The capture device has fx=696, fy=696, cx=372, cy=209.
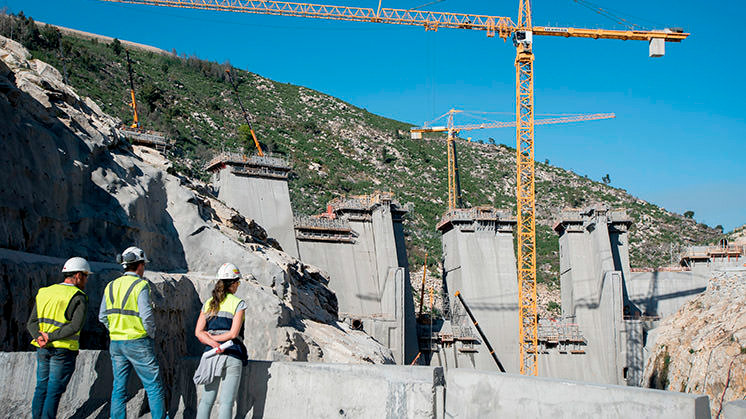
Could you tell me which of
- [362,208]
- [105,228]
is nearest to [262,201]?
[362,208]

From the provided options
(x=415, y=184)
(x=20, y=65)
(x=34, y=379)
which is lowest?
(x=34, y=379)

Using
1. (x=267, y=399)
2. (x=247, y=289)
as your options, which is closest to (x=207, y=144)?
(x=247, y=289)

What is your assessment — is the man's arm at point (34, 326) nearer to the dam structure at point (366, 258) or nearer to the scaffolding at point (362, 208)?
the dam structure at point (366, 258)

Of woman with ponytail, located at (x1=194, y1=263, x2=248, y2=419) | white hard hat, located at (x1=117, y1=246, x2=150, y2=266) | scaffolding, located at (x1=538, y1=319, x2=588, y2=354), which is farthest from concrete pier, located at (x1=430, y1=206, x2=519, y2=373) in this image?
white hard hat, located at (x1=117, y1=246, x2=150, y2=266)

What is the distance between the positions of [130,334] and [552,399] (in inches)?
164

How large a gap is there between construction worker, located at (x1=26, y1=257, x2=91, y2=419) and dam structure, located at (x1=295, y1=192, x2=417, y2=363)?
31985mm

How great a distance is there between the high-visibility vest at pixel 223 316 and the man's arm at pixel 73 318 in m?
1.21

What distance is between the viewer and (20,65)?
54.0 feet

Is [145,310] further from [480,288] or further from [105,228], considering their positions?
[480,288]

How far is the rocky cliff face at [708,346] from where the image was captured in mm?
28359

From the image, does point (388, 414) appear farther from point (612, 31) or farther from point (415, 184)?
point (415, 184)

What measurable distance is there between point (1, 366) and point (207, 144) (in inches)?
2625

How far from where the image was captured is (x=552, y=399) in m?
6.41

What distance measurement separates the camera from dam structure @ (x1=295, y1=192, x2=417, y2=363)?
4000 centimetres
